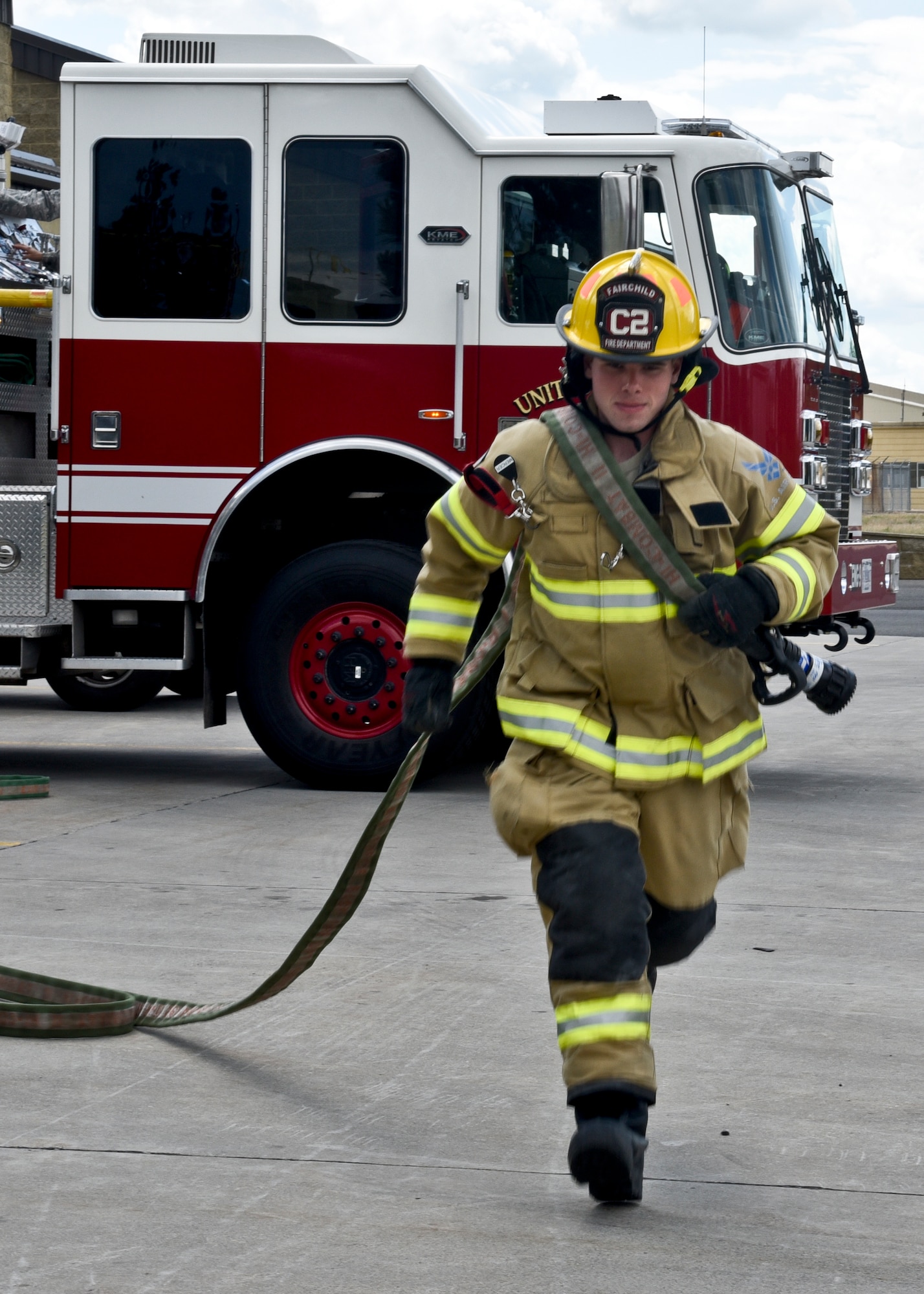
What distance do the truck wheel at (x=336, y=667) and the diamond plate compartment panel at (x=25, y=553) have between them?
99cm

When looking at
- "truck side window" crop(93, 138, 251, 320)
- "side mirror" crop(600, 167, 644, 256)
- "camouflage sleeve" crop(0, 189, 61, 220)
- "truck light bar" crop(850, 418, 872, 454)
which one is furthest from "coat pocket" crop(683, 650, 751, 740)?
"camouflage sleeve" crop(0, 189, 61, 220)

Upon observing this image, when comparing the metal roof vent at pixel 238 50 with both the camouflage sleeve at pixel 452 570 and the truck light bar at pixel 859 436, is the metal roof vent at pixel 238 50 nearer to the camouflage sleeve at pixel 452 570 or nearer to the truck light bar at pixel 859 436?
the truck light bar at pixel 859 436

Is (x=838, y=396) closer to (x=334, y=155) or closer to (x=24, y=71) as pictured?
(x=334, y=155)

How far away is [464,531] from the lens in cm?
369

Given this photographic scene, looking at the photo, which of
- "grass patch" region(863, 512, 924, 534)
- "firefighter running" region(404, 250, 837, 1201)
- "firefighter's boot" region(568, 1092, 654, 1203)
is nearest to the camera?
"firefighter's boot" region(568, 1092, 654, 1203)

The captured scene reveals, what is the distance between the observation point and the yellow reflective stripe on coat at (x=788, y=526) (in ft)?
12.2

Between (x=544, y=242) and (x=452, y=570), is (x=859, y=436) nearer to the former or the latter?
(x=544, y=242)

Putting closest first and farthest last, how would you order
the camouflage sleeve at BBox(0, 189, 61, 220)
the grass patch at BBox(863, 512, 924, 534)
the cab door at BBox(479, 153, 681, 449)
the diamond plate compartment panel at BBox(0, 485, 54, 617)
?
the cab door at BBox(479, 153, 681, 449) → the diamond plate compartment panel at BBox(0, 485, 54, 617) → the camouflage sleeve at BBox(0, 189, 61, 220) → the grass patch at BBox(863, 512, 924, 534)

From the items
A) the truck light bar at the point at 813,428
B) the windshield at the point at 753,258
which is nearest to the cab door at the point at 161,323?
the windshield at the point at 753,258

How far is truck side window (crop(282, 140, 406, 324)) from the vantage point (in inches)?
332

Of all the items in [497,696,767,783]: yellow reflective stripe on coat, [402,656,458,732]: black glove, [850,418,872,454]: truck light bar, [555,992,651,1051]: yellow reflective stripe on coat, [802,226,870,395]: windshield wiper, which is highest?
[802,226,870,395]: windshield wiper

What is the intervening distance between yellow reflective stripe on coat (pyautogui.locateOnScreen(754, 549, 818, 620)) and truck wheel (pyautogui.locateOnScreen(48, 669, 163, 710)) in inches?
328

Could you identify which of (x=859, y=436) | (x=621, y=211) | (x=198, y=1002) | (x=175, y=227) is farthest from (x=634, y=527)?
(x=859, y=436)

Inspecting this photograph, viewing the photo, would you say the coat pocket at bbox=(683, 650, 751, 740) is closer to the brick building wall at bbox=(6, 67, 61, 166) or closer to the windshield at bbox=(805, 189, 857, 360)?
the windshield at bbox=(805, 189, 857, 360)
